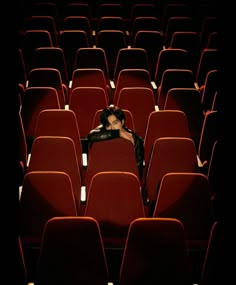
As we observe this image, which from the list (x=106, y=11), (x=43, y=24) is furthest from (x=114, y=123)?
(x=106, y=11)

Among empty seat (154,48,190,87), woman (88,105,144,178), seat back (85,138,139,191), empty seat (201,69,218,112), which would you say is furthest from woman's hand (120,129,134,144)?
empty seat (154,48,190,87)

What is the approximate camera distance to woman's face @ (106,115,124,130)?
3.32 m

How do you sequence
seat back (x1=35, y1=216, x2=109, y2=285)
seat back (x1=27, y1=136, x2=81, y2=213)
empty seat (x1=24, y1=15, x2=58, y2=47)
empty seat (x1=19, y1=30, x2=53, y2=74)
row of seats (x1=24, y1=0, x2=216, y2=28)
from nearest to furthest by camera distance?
seat back (x1=35, y1=216, x2=109, y2=285) < seat back (x1=27, y1=136, x2=81, y2=213) < empty seat (x1=19, y1=30, x2=53, y2=74) < empty seat (x1=24, y1=15, x2=58, y2=47) < row of seats (x1=24, y1=0, x2=216, y2=28)

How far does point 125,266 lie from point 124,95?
189 centimetres

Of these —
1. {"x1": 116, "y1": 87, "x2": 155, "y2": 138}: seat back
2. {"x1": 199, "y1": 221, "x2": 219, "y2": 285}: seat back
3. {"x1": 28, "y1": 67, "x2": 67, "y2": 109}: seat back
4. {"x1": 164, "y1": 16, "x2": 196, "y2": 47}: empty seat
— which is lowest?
{"x1": 199, "y1": 221, "x2": 219, "y2": 285}: seat back

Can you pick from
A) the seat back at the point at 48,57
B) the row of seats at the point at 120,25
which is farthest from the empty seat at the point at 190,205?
the row of seats at the point at 120,25

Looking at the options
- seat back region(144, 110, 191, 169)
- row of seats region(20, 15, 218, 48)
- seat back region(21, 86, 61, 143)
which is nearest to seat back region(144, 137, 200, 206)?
seat back region(144, 110, 191, 169)

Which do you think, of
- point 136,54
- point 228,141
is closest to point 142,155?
point 228,141

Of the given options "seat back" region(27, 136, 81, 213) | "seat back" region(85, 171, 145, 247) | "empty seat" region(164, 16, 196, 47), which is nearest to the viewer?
"seat back" region(85, 171, 145, 247)

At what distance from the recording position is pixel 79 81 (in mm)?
4395

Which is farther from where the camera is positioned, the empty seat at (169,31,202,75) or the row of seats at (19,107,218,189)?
the empty seat at (169,31,202,75)

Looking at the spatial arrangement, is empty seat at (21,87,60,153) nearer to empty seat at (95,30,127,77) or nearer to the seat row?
the seat row

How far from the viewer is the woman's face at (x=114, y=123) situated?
332 centimetres

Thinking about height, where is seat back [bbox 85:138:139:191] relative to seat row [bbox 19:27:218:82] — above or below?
below
